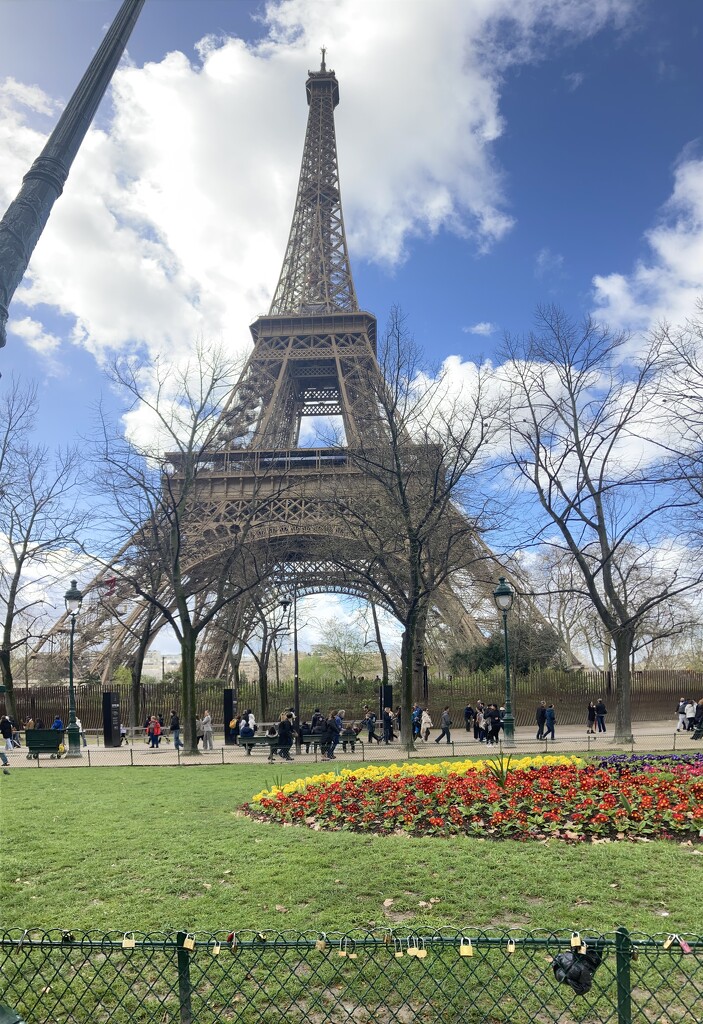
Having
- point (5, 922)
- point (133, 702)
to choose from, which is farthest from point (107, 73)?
point (133, 702)

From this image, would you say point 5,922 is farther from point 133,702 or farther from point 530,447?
point 133,702

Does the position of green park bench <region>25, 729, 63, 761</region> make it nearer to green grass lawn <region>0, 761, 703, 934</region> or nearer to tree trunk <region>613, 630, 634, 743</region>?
green grass lawn <region>0, 761, 703, 934</region>

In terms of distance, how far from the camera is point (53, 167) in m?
5.43

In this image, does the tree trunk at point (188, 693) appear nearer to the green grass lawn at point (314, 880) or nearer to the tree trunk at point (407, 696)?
the tree trunk at point (407, 696)

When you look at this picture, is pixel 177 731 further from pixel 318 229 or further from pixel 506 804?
pixel 318 229

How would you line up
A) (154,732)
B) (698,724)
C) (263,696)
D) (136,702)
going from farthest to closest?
(263,696), (136,702), (154,732), (698,724)


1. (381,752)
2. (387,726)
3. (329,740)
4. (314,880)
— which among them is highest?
(314,880)

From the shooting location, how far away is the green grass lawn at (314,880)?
6.80 metres

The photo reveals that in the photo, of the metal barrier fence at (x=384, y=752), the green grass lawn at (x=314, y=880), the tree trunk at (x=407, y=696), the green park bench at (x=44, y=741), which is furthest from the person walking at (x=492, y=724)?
the green grass lawn at (x=314, y=880)

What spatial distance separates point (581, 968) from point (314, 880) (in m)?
4.34

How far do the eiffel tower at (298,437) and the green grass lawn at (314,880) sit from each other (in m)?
18.9

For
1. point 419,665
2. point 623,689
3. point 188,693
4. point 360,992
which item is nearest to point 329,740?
point 188,693

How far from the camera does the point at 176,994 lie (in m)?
5.74

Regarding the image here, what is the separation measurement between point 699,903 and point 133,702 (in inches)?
1254
